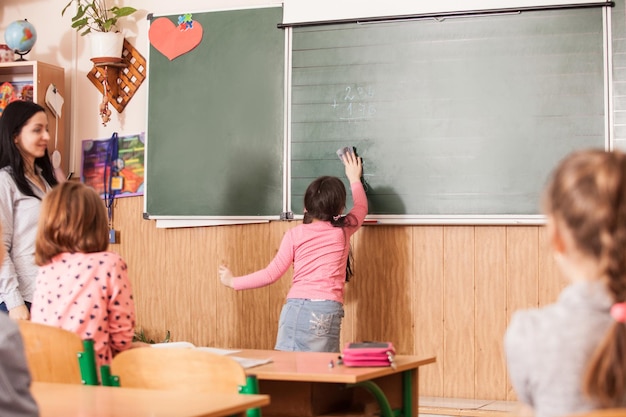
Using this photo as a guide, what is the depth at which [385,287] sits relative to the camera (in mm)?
4543

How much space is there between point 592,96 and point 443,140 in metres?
0.71

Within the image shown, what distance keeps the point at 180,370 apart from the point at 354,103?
2.59 m

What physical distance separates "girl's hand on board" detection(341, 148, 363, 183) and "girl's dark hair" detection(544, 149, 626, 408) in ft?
9.62

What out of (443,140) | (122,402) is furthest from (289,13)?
(122,402)

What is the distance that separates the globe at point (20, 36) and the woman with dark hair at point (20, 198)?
1431 mm

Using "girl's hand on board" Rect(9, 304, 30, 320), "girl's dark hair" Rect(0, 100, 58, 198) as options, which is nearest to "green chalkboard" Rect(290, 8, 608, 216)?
"girl's dark hair" Rect(0, 100, 58, 198)

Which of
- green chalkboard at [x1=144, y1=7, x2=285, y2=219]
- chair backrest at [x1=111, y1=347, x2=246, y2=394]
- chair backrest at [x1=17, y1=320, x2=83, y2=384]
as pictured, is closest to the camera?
chair backrest at [x1=111, y1=347, x2=246, y2=394]

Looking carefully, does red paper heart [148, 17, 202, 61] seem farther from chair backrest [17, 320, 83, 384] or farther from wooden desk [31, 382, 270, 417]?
wooden desk [31, 382, 270, 417]

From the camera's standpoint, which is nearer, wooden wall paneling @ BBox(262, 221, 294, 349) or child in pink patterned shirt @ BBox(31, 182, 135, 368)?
child in pink patterned shirt @ BBox(31, 182, 135, 368)

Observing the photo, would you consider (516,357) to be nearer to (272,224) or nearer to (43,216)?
(43,216)

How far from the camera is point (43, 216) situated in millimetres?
2775

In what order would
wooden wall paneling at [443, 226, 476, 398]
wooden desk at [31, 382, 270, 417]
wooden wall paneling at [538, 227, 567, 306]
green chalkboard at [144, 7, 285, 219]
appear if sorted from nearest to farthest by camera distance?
wooden desk at [31, 382, 270, 417]
wooden wall paneling at [538, 227, 567, 306]
wooden wall paneling at [443, 226, 476, 398]
green chalkboard at [144, 7, 285, 219]

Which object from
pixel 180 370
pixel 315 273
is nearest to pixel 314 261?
pixel 315 273

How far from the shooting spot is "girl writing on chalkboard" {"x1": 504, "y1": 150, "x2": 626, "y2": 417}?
4.67 feet
